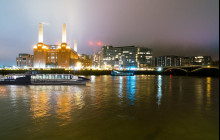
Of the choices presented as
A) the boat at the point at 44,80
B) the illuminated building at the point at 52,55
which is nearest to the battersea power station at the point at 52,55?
the illuminated building at the point at 52,55

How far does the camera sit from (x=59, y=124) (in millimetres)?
11367

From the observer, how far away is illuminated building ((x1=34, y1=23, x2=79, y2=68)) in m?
148

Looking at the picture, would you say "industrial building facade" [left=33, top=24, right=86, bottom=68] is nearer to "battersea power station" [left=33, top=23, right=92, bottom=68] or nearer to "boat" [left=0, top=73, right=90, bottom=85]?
"battersea power station" [left=33, top=23, right=92, bottom=68]

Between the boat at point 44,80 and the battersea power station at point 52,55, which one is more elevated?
the battersea power station at point 52,55

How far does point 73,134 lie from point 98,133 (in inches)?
58.9

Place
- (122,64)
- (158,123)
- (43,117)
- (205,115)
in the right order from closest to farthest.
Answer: (158,123), (43,117), (205,115), (122,64)

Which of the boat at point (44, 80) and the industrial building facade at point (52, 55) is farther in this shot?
the industrial building facade at point (52, 55)

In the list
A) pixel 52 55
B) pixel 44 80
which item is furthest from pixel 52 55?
pixel 44 80

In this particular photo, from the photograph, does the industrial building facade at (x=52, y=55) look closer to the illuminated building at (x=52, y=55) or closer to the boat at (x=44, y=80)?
the illuminated building at (x=52, y=55)

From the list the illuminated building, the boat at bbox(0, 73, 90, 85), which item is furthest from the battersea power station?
the boat at bbox(0, 73, 90, 85)

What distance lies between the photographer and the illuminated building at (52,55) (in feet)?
484

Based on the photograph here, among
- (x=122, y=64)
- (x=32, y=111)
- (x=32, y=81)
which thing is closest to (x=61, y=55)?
(x=122, y=64)

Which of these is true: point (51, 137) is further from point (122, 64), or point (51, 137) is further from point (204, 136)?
point (122, 64)

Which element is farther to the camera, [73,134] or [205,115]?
[205,115]
